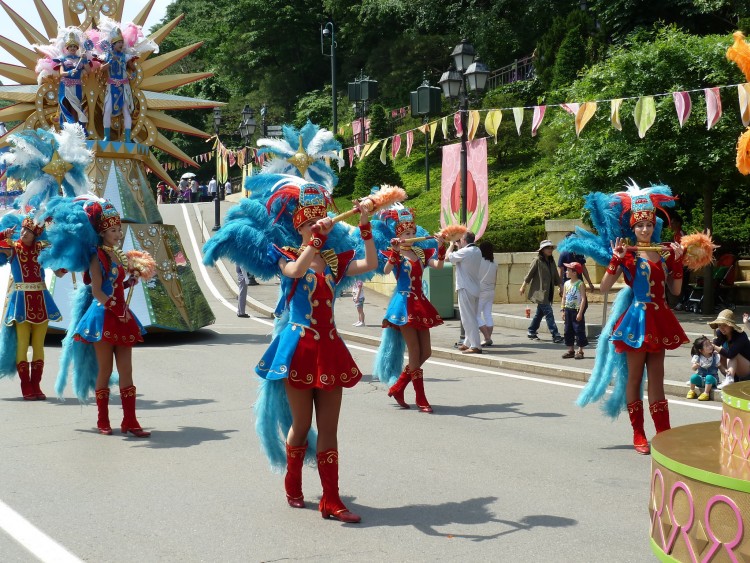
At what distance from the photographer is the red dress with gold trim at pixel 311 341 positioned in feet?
19.6

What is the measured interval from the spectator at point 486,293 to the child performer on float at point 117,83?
6584 millimetres

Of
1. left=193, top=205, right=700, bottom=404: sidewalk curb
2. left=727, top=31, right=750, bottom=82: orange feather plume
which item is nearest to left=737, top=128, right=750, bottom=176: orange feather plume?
left=727, top=31, right=750, bottom=82: orange feather plume

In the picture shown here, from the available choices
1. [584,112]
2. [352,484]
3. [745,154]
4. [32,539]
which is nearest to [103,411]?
[352,484]

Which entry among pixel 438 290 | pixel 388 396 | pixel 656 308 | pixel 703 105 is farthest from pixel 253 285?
pixel 656 308

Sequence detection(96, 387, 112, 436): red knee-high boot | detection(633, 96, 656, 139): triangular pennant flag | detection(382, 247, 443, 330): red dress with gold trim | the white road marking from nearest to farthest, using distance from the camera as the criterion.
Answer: the white road marking
detection(96, 387, 112, 436): red knee-high boot
detection(382, 247, 443, 330): red dress with gold trim
detection(633, 96, 656, 139): triangular pennant flag

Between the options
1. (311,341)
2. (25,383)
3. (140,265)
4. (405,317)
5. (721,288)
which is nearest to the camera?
(311,341)

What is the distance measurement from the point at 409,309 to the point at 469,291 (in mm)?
4724

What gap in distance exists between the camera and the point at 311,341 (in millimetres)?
6062

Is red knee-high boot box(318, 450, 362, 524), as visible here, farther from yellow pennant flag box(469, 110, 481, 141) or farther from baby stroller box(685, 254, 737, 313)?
baby stroller box(685, 254, 737, 313)

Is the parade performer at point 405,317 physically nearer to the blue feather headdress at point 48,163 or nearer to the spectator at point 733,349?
the spectator at point 733,349

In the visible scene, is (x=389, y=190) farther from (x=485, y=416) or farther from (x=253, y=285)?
(x=253, y=285)

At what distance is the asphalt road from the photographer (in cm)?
544

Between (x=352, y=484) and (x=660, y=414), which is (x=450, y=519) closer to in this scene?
(x=352, y=484)

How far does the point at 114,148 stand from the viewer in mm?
15781
